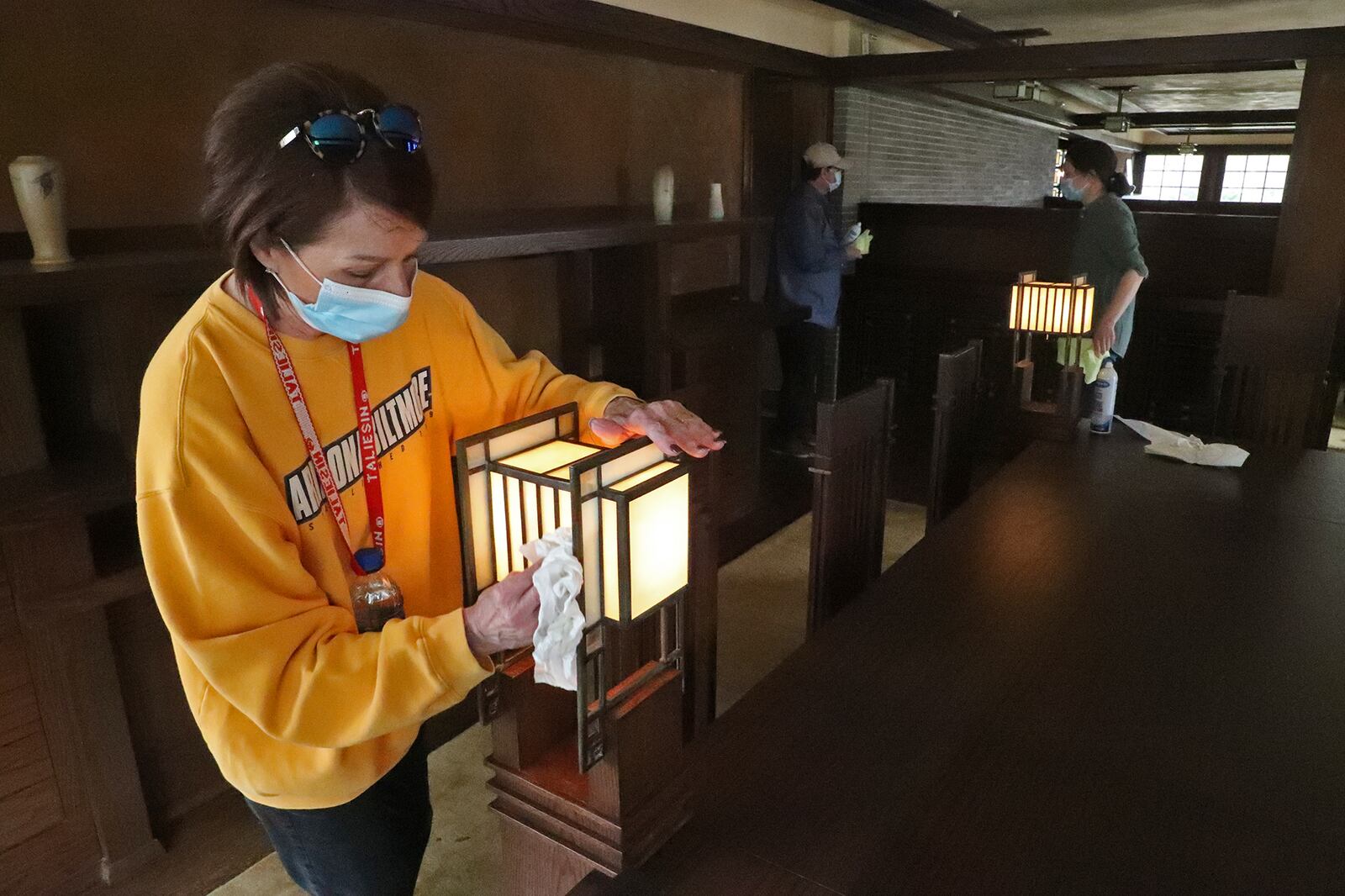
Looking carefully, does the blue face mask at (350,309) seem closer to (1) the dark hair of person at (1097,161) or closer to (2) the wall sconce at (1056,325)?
(2) the wall sconce at (1056,325)

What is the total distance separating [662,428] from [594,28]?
6.79 feet

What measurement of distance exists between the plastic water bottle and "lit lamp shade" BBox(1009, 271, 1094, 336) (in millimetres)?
155

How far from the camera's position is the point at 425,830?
1.19 metres

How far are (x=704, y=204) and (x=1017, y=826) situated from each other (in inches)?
116

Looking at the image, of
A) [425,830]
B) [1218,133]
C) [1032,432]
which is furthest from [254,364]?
[1218,133]

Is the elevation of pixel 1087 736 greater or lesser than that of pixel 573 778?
lesser

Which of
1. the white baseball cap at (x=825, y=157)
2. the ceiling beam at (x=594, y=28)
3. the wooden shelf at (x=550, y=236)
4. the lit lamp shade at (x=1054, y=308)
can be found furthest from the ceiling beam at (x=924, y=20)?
the lit lamp shade at (x=1054, y=308)

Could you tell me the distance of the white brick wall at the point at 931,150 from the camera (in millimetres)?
4570

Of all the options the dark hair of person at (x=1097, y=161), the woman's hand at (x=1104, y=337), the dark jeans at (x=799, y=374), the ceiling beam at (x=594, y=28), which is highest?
the ceiling beam at (x=594, y=28)

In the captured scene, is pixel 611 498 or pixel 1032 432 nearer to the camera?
pixel 611 498

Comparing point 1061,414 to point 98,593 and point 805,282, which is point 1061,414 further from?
point 98,593

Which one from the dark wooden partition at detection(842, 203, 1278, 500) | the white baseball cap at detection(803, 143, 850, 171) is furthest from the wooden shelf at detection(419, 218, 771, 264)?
the dark wooden partition at detection(842, 203, 1278, 500)

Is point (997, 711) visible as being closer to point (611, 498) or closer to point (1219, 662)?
point (1219, 662)

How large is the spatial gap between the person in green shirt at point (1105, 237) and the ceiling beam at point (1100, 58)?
1.73 feet
